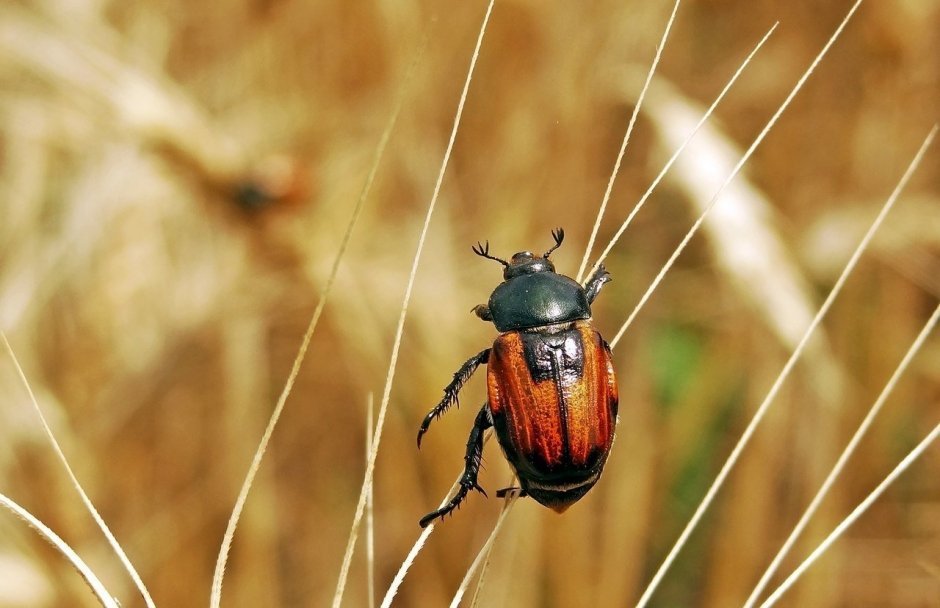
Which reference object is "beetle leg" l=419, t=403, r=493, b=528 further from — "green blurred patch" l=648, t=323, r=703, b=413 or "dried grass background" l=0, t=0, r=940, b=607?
→ "green blurred patch" l=648, t=323, r=703, b=413

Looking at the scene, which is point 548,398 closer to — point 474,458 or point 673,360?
point 474,458

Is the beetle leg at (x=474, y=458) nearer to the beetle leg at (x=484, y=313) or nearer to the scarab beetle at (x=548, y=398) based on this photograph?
the scarab beetle at (x=548, y=398)

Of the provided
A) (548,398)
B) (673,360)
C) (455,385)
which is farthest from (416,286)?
(673,360)

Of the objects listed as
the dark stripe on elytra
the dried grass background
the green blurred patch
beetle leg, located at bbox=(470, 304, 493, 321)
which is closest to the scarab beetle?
the dark stripe on elytra

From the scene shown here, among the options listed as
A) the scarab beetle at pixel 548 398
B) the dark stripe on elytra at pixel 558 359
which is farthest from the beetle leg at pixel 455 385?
the dark stripe on elytra at pixel 558 359

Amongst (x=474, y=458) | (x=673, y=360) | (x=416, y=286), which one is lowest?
(x=474, y=458)

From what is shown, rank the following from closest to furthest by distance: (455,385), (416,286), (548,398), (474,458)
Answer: (548,398) < (474,458) < (455,385) < (416,286)

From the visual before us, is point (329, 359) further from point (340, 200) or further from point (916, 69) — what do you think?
point (916, 69)
